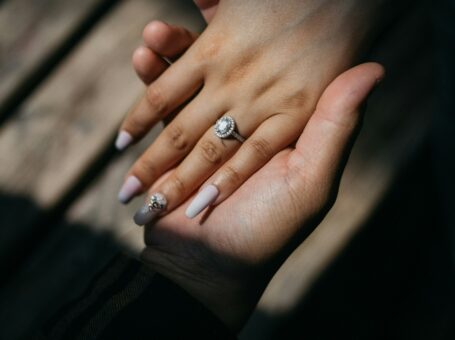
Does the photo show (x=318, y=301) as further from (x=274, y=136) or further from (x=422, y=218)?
(x=274, y=136)

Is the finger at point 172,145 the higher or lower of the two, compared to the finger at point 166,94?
lower

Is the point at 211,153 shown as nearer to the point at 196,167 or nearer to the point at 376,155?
the point at 196,167

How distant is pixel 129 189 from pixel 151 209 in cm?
11

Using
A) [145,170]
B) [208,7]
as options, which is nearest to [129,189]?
[145,170]

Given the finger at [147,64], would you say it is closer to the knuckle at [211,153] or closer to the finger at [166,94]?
the finger at [166,94]

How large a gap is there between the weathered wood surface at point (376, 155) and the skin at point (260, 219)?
157mm

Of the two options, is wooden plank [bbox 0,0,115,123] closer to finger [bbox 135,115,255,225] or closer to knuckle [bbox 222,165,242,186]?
finger [bbox 135,115,255,225]

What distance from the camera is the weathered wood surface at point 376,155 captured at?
1193 mm

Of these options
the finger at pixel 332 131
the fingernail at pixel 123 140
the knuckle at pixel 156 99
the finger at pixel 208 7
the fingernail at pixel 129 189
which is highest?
the finger at pixel 208 7

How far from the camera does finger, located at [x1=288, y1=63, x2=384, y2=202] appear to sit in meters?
0.91

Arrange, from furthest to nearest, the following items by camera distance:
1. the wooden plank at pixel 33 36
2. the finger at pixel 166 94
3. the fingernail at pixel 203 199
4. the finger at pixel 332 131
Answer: the wooden plank at pixel 33 36
the finger at pixel 166 94
the fingernail at pixel 203 199
the finger at pixel 332 131

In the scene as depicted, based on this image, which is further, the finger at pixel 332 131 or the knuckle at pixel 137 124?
the knuckle at pixel 137 124

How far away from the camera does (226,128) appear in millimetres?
1078

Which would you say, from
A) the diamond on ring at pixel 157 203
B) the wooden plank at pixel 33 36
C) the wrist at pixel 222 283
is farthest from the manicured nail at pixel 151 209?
the wooden plank at pixel 33 36
